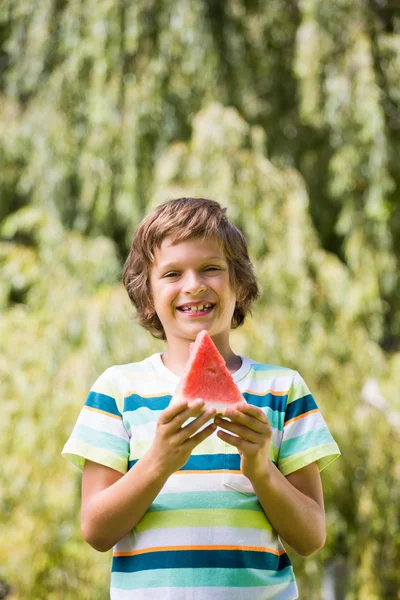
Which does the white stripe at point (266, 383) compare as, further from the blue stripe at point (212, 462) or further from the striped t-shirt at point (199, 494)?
the blue stripe at point (212, 462)

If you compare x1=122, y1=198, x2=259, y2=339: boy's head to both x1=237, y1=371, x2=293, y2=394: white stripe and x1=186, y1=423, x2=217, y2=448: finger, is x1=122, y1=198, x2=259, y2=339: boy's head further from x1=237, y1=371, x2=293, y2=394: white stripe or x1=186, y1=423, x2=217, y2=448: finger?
x1=186, y1=423, x2=217, y2=448: finger

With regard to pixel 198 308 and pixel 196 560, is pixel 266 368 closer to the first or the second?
pixel 198 308

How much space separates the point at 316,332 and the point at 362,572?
166 centimetres

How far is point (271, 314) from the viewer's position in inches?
198

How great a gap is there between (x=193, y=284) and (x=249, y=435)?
1.33 feet

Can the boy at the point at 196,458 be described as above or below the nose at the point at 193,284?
below

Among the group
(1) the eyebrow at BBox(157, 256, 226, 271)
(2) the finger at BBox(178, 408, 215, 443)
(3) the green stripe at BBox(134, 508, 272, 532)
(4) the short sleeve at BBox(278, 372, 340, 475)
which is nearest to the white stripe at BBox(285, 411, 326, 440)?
(4) the short sleeve at BBox(278, 372, 340, 475)

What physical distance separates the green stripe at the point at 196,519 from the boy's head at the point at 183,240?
57 cm

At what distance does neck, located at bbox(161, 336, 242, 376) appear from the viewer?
1.95 meters

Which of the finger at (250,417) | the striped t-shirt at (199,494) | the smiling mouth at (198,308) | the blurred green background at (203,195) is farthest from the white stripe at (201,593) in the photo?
the blurred green background at (203,195)

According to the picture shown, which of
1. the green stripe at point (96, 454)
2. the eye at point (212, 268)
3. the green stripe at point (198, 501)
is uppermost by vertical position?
the eye at point (212, 268)

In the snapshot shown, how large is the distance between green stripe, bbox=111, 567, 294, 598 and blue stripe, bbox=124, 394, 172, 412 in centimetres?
37

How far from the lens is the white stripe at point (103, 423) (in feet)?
5.98

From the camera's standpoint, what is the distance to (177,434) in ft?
5.29
